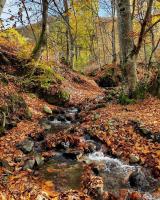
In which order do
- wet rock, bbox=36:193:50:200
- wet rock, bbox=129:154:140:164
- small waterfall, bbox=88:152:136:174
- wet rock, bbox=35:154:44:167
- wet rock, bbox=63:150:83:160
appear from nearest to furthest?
wet rock, bbox=36:193:50:200, small waterfall, bbox=88:152:136:174, wet rock, bbox=35:154:44:167, wet rock, bbox=129:154:140:164, wet rock, bbox=63:150:83:160

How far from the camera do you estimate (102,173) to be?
22.4ft

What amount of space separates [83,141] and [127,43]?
177 inches

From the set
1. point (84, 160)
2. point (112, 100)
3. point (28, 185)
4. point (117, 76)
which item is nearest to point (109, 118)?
point (84, 160)

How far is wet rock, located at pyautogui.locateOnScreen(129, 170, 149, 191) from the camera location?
6.23 meters

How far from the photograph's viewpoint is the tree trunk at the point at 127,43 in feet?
36.2

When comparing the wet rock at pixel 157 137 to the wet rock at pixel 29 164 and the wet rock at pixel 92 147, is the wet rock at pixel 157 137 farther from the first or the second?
the wet rock at pixel 29 164

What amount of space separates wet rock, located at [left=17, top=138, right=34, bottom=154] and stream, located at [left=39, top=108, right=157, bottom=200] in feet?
2.29

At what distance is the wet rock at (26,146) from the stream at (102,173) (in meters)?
0.70

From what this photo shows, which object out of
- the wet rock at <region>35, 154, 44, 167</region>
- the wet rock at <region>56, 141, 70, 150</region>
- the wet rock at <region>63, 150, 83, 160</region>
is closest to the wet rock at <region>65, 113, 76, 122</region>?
the wet rock at <region>56, 141, 70, 150</region>

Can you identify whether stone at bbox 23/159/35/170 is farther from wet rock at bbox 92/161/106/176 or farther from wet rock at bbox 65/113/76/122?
wet rock at bbox 65/113/76/122

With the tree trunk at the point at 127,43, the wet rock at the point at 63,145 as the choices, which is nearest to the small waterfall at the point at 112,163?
the wet rock at the point at 63,145

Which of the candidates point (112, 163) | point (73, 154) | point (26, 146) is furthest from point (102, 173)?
point (26, 146)

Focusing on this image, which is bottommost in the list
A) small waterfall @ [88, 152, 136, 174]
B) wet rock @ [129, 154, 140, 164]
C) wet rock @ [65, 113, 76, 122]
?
wet rock @ [65, 113, 76, 122]

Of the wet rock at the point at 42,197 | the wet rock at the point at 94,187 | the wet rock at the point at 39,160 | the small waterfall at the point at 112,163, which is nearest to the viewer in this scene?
the wet rock at the point at 42,197
